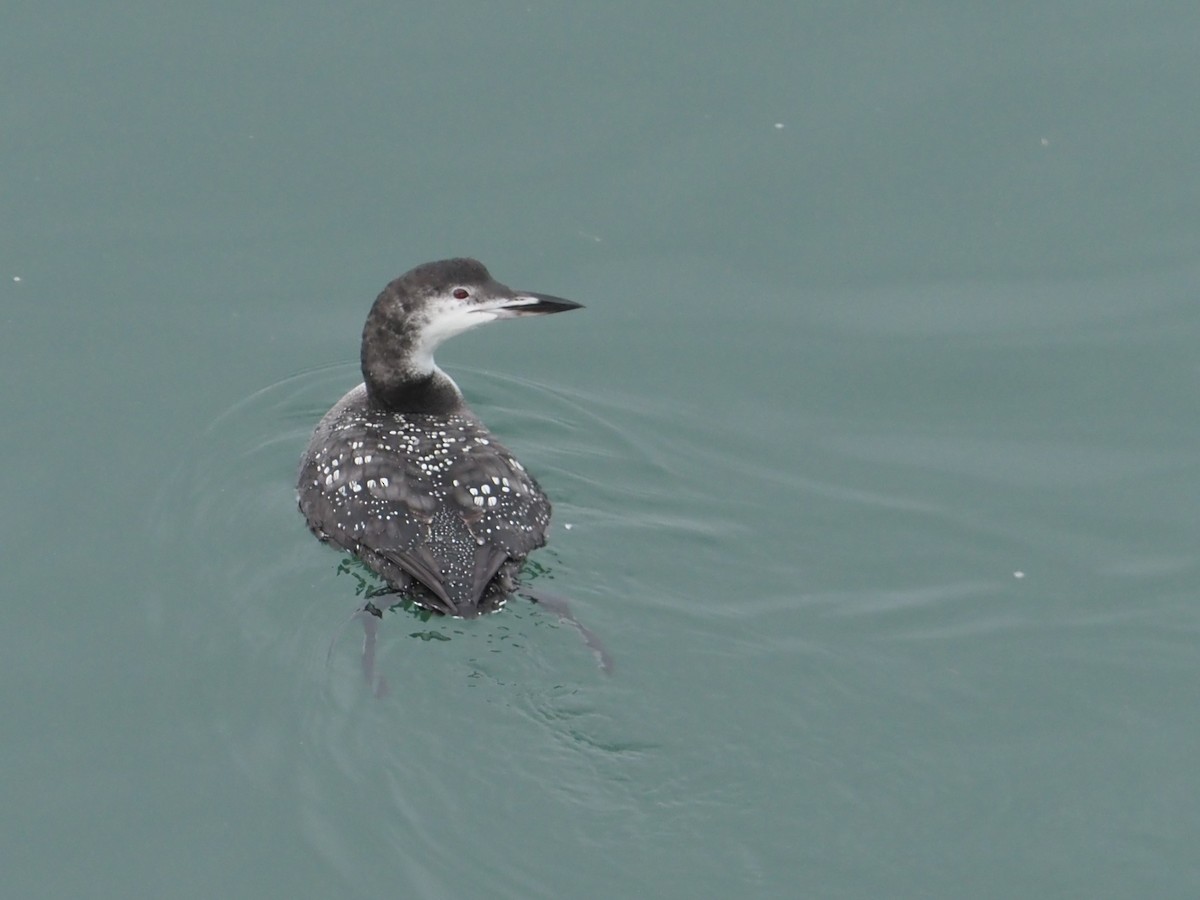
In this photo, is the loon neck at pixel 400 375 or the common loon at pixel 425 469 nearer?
the common loon at pixel 425 469

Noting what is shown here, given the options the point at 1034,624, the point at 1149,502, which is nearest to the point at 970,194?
the point at 1149,502

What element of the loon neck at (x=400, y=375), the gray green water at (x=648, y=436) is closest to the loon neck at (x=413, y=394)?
the loon neck at (x=400, y=375)

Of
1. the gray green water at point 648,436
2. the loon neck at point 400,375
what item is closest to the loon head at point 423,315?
the loon neck at point 400,375

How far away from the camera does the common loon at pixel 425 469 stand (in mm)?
7715

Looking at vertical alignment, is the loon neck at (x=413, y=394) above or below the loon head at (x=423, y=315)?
below

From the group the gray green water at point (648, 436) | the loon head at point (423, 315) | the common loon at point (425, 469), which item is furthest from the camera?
the loon head at point (423, 315)

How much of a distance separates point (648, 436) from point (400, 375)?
1.21m

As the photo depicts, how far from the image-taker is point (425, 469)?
26.4 feet

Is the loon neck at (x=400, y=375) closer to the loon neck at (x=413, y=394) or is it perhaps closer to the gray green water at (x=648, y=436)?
the loon neck at (x=413, y=394)

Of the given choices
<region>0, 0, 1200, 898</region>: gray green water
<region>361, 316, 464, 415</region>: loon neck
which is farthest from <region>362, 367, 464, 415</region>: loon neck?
<region>0, 0, 1200, 898</region>: gray green water

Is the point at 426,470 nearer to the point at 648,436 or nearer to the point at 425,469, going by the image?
the point at 425,469

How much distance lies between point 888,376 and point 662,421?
117 centimetres

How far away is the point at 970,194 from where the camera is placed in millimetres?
10180

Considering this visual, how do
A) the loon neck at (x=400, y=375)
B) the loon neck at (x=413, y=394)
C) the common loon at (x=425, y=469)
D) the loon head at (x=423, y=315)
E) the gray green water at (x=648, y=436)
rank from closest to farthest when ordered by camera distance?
the gray green water at (x=648, y=436), the common loon at (x=425, y=469), the loon head at (x=423, y=315), the loon neck at (x=400, y=375), the loon neck at (x=413, y=394)
